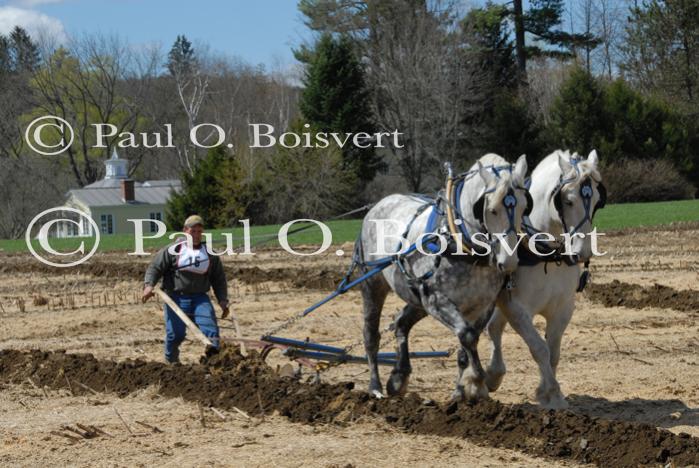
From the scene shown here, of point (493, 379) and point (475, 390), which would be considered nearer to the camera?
point (475, 390)

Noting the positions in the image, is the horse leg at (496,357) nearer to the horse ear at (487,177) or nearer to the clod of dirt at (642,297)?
the horse ear at (487,177)

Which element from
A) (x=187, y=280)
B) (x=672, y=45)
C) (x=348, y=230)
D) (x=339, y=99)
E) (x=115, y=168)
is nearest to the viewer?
(x=187, y=280)

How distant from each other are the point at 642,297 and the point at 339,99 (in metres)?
38.0

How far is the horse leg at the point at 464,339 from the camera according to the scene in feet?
26.7

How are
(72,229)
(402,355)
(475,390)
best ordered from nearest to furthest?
1. (475,390)
2. (402,355)
3. (72,229)

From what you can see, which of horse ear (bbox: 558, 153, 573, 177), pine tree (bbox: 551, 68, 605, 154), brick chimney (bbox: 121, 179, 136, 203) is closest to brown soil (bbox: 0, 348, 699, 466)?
horse ear (bbox: 558, 153, 573, 177)

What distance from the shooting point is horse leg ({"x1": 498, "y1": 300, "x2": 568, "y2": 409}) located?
27.6ft

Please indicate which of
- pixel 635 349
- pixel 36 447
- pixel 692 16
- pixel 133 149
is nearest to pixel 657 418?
pixel 635 349

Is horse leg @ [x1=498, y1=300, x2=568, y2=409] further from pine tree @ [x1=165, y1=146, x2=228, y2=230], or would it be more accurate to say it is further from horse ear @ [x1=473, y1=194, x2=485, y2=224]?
pine tree @ [x1=165, y1=146, x2=228, y2=230]

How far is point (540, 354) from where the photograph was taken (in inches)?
331

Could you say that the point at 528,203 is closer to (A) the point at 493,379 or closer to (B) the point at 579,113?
(A) the point at 493,379

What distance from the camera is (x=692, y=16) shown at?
54.8 m

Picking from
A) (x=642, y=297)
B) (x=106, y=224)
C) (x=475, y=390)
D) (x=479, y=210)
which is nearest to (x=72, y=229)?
(x=106, y=224)

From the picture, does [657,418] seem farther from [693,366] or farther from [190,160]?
[190,160]
